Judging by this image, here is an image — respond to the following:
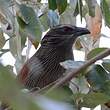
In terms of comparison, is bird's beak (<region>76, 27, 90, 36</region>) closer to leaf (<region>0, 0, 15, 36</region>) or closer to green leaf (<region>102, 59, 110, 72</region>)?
leaf (<region>0, 0, 15, 36</region>)

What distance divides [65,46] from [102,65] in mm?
861

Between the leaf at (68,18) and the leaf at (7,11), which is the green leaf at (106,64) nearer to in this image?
the leaf at (7,11)

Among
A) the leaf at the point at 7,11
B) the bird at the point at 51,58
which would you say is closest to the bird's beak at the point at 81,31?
the bird at the point at 51,58

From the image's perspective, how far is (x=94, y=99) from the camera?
602mm

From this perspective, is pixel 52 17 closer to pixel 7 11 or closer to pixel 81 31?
pixel 81 31

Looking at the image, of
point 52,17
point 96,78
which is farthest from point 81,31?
point 96,78

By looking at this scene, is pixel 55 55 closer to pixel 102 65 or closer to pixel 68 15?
pixel 68 15

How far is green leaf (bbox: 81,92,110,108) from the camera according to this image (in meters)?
0.59

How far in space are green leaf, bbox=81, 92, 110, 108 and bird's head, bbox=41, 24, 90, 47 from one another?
660 millimetres

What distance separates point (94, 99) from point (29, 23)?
0.29m

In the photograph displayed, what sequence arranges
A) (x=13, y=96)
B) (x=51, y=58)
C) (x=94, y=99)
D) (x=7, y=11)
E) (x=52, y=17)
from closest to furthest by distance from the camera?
(x=13, y=96) → (x=94, y=99) → (x=7, y=11) → (x=52, y=17) → (x=51, y=58)

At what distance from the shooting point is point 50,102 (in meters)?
0.19

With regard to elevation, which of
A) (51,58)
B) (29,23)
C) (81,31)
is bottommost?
(51,58)

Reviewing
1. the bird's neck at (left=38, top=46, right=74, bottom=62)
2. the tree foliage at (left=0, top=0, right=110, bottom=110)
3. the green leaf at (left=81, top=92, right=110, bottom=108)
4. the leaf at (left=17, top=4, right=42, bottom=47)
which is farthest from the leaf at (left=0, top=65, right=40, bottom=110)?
the bird's neck at (left=38, top=46, right=74, bottom=62)
